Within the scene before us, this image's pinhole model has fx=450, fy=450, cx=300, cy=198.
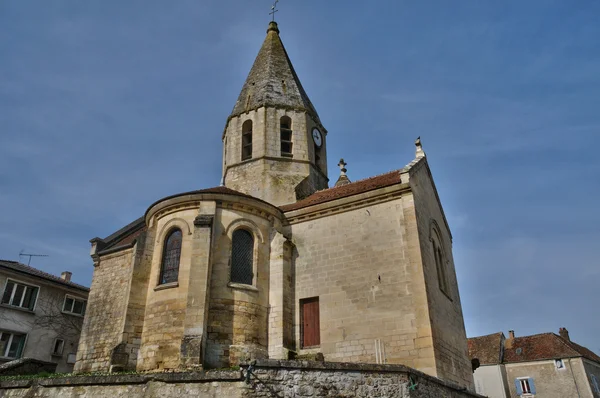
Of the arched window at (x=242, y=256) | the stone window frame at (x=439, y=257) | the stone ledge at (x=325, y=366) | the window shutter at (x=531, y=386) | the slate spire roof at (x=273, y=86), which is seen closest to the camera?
the stone ledge at (x=325, y=366)

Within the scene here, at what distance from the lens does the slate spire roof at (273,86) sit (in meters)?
22.5

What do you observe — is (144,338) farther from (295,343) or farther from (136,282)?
(295,343)

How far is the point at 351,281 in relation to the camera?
1477 cm

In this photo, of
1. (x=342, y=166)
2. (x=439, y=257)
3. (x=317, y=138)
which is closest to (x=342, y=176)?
(x=342, y=166)

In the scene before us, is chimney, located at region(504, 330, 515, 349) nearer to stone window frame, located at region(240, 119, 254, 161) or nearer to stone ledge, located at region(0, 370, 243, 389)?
stone window frame, located at region(240, 119, 254, 161)

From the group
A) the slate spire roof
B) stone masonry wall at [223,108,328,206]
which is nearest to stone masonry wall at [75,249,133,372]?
stone masonry wall at [223,108,328,206]

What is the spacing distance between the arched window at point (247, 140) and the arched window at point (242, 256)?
705 centimetres

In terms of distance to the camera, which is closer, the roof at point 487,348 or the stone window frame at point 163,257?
the stone window frame at point 163,257

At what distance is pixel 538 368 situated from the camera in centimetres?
3047

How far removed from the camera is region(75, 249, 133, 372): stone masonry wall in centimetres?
1653

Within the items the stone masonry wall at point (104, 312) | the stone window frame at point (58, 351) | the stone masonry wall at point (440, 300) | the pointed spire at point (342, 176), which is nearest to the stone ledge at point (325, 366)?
the stone masonry wall at point (440, 300)

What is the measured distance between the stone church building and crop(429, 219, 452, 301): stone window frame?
9 cm

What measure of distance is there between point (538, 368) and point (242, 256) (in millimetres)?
25456

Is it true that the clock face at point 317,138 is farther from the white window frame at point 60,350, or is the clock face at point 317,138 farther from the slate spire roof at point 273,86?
the white window frame at point 60,350
